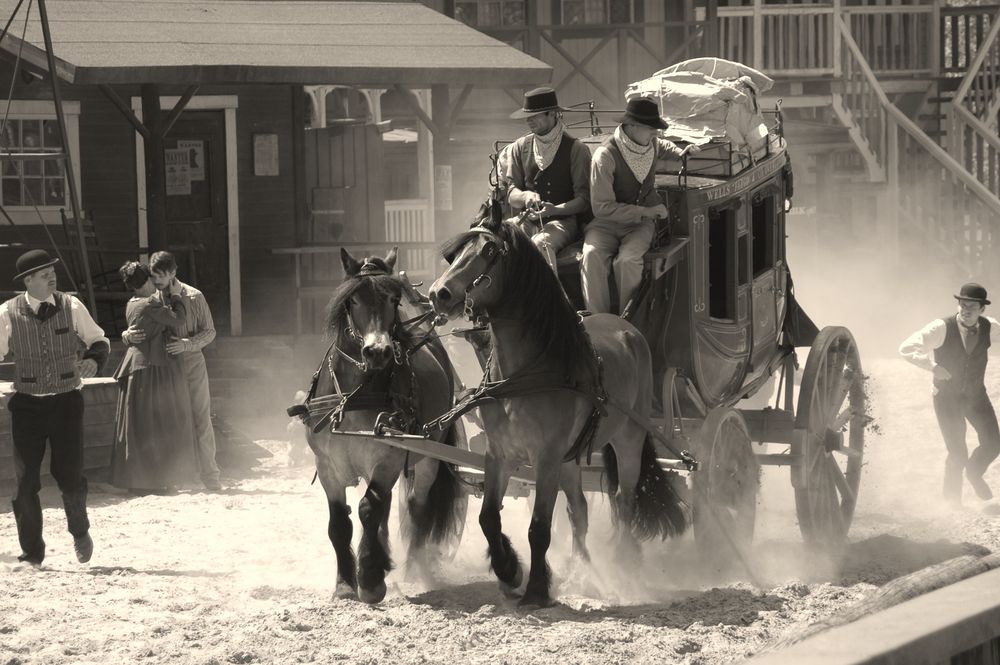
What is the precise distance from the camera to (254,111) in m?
18.6

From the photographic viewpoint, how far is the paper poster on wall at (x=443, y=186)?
17375 millimetres

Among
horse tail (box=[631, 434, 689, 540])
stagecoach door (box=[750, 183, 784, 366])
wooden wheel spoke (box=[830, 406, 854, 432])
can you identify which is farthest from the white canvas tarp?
horse tail (box=[631, 434, 689, 540])

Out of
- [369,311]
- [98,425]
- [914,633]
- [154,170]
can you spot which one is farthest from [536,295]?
[154,170]

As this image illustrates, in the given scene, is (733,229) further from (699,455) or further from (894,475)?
(894,475)

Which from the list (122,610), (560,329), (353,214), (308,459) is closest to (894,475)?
(308,459)

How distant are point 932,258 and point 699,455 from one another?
14.5m

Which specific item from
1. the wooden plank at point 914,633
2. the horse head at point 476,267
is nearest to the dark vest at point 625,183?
the horse head at point 476,267

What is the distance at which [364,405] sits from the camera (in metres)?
8.12

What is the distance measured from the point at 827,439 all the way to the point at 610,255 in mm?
2253

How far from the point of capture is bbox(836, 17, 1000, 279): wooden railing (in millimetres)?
22359

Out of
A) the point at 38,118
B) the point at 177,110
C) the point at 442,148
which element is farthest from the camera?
the point at 38,118

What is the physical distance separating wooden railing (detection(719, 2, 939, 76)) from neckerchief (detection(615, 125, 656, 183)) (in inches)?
560

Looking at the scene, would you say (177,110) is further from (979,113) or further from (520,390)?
(979,113)

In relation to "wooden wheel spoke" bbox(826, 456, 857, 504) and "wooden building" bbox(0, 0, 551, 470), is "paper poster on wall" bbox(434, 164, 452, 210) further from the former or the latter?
"wooden wheel spoke" bbox(826, 456, 857, 504)
